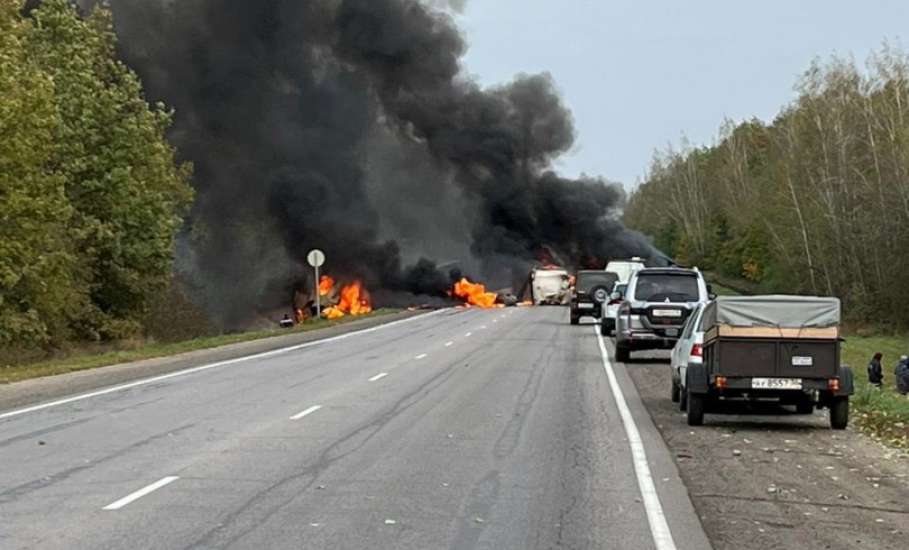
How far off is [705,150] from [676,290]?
122485mm

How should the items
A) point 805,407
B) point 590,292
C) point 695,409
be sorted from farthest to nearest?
point 590,292, point 805,407, point 695,409

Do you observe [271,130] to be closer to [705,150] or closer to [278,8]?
[278,8]

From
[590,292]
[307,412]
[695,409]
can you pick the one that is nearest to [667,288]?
[695,409]

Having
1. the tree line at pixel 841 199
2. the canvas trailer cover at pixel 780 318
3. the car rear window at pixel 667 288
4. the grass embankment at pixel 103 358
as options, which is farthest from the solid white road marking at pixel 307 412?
the tree line at pixel 841 199

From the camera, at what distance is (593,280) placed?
1984 inches

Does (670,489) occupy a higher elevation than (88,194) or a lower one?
lower

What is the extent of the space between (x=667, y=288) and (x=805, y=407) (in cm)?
1197

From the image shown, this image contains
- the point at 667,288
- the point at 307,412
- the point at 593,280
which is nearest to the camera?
the point at 307,412

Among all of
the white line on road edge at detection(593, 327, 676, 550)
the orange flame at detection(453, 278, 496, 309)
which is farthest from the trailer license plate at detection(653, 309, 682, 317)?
the orange flame at detection(453, 278, 496, 309)

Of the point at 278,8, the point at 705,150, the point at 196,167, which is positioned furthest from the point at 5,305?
the point at 705,150

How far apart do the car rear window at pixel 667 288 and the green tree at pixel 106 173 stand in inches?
836

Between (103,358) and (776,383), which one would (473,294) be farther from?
(776,383)

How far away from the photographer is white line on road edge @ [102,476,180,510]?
970 centimetres

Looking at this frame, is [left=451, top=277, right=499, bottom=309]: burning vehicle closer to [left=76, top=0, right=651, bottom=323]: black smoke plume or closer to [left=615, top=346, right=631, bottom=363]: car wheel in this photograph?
[left=76, top=0, right=651, bottom=323]: black smoke plume
